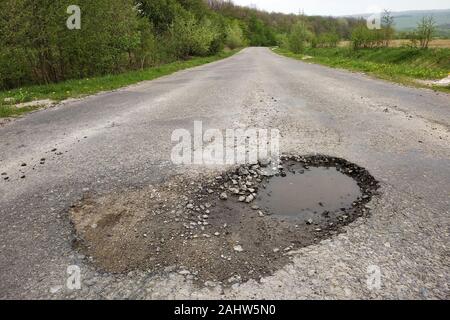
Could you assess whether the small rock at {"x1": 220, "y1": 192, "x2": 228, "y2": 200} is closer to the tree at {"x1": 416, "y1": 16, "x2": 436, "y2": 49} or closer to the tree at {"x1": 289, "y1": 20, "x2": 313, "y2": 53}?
the tree at {"x1": 416, "y1": 16, "x2": 436, "y2": 49}

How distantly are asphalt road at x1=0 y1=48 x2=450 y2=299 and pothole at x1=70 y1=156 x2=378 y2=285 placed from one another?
0.51 ft

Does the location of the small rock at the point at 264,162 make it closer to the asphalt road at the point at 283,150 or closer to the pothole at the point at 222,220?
the pothole at the point at 222,220

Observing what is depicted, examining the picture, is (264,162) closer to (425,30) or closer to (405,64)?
(405,64)

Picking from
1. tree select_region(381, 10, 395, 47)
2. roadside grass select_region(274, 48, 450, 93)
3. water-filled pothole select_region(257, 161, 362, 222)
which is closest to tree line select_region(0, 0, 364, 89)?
water-filled pothole select_region(257, 161, 362, 222)

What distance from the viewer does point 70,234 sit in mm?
3461

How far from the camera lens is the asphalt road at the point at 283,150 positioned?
2725 mm

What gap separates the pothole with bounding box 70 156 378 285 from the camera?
3016 mm

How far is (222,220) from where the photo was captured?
370 centimetres

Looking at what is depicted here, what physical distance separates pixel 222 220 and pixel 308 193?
4.21 ft

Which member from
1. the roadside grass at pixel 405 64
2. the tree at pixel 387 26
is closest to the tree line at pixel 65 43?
the roadside grass at pixel 405 64

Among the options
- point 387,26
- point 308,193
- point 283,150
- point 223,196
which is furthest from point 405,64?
point 223,196

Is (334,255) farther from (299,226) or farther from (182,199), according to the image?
(182,199)

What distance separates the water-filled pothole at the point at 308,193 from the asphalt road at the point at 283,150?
41 centimetres
